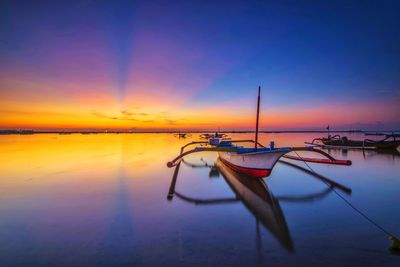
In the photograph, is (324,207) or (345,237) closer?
(345,237)

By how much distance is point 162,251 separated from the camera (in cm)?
533

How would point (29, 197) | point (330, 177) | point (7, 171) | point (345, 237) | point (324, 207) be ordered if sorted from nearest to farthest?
point (345, 237), point (324, 207), point (29, 197), point (330, 177), point (7, 171)

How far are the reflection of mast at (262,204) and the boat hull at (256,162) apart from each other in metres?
0.53

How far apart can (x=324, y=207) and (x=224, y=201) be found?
3735 millimetres

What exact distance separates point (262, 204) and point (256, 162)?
3.48 meters

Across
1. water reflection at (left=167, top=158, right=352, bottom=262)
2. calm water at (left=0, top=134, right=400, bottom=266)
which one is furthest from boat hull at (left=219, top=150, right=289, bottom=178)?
calm water at (left=0, top=134, right=400, bottom=266)

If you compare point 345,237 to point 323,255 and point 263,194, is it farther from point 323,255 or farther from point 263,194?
point 263,194

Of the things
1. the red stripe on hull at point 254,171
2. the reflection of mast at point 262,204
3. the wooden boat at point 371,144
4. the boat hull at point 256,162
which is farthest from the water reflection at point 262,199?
the wooden boat at point 371,144

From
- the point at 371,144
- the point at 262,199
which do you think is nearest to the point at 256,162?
the point at 262,199

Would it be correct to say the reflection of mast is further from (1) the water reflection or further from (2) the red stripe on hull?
(2) the red stripe on hull

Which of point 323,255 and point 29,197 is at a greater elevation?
point 323,255

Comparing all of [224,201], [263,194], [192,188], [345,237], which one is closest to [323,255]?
[345,237]

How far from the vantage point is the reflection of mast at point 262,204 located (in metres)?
6.42

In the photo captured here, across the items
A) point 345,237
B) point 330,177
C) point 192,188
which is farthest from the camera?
point 330,177
